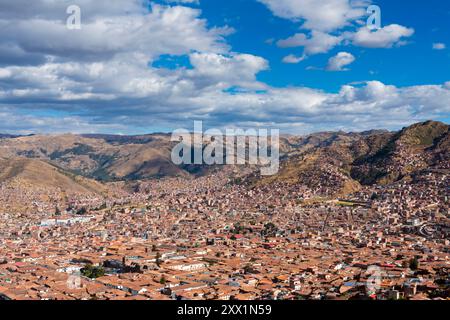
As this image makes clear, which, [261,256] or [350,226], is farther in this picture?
[350,226]

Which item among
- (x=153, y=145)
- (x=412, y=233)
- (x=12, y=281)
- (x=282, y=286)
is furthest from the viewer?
(x=153, y=145)

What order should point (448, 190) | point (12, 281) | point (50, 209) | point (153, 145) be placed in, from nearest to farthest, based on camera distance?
point (12, 281) → point (448, 190) → point (50, 209) → point (153, 145)

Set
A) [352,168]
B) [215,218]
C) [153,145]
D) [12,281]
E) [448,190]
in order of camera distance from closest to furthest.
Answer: [12,281] < [215,218] < [448,190] < [352,168] < [153,145]

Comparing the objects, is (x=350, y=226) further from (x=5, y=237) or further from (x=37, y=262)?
(x=5, y=237)

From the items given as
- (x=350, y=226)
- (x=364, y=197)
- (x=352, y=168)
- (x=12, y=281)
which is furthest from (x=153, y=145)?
(x=12, y=281)

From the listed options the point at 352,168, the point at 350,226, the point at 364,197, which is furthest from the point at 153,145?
the point at 350,226

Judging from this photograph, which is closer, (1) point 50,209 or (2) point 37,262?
(2) point 37,262

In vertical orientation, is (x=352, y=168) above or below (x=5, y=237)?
above

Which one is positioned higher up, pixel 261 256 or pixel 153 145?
pixel 153 145

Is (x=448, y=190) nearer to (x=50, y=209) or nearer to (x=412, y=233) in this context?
(x=412, y=233)
